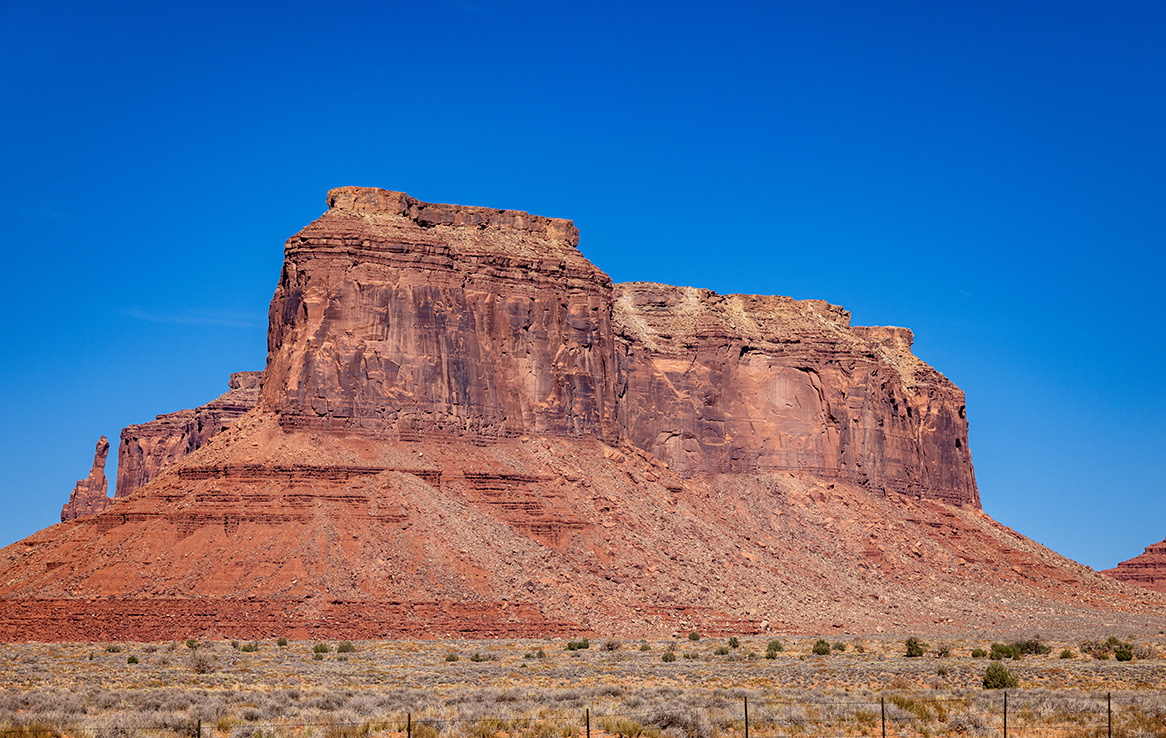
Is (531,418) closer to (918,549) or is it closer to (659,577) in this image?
(659,577)

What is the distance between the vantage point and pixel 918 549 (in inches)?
3999

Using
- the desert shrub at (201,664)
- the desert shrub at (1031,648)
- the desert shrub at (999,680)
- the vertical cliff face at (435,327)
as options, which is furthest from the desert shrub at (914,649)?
the vertical cliff face at (435,327)

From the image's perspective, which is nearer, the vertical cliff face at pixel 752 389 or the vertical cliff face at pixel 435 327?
the vertical cliff face at pixel 435 327

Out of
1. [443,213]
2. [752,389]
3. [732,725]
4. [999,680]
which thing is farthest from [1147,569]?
[732,725]

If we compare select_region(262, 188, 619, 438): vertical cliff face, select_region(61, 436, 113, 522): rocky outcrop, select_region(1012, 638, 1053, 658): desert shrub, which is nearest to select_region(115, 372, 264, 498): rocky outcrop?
select_region(61, 436, 113, 522): rocky outcrop

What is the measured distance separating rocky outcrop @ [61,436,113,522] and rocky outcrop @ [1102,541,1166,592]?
104320mm

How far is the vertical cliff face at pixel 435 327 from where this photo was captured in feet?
270

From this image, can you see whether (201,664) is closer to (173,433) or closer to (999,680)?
(999,680)

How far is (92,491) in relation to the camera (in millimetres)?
155625

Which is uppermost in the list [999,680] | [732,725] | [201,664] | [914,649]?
[914,649]

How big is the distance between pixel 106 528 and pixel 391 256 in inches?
886

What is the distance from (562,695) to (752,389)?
73.0m

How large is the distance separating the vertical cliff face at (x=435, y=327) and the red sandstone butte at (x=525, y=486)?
0.14m

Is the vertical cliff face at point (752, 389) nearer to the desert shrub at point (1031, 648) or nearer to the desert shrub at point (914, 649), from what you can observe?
the desert shrub at point (914, 649)
